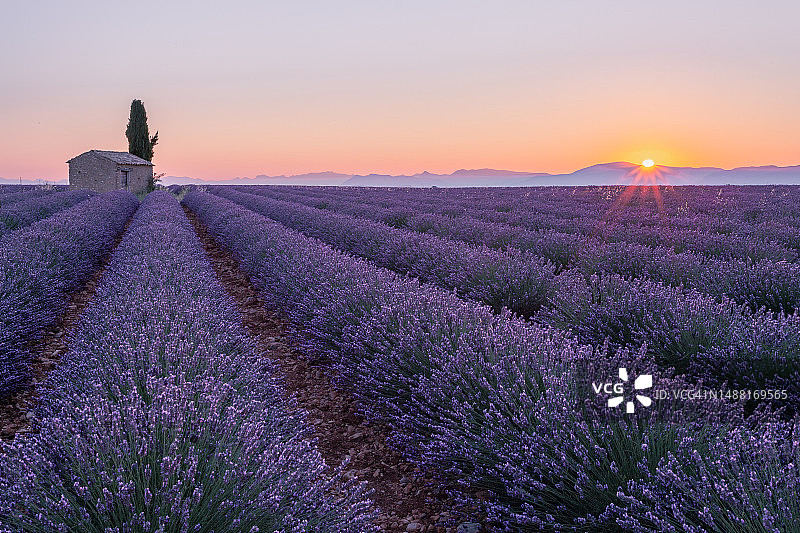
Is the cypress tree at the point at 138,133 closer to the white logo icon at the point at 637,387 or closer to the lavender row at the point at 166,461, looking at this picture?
Result: the lavender row at the point at 166,461

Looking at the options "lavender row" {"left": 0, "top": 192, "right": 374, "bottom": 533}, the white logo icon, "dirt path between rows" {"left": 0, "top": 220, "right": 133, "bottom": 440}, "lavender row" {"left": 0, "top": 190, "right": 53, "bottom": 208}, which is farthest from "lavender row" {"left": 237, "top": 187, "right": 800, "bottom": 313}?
"lavender row" {"left": 0, "top": 190, "right": 53, "bottom": 208}

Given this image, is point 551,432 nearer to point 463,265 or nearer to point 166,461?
point 166,461

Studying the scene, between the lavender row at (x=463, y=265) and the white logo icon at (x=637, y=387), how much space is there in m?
2.70

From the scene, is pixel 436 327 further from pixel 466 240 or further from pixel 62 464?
pixel 466 240

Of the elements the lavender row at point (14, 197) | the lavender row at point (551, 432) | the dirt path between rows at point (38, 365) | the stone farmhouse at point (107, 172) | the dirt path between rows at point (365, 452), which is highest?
the stone farmhouse at point (107, 172)

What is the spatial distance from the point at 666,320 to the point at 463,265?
8.00 feet

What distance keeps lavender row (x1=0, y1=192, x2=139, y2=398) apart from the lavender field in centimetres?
4

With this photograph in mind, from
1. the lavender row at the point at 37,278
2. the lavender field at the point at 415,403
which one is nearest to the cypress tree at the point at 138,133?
the lavender row at the point at 37,278

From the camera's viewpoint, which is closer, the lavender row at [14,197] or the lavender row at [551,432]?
the lavender row at [551,432]

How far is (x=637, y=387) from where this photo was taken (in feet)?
7.08

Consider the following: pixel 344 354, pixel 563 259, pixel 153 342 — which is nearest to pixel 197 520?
pixel 153 342

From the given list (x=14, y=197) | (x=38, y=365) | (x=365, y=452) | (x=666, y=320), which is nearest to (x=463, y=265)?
(x=666, y=320)

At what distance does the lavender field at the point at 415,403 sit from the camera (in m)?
1.60

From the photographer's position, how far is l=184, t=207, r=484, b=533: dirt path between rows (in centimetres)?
240
